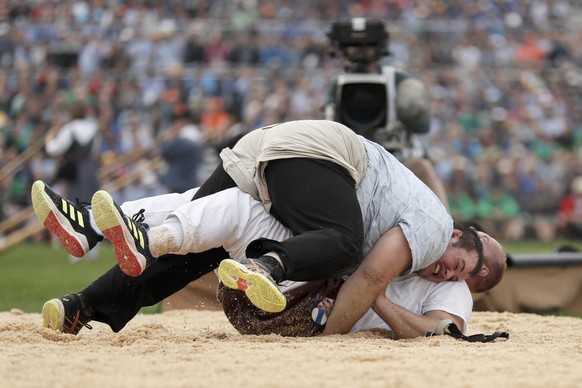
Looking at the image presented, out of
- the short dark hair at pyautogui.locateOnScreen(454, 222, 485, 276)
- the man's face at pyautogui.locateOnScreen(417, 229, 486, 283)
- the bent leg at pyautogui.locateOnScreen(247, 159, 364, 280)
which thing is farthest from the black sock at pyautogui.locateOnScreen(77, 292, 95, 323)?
the short dark hair at pyautogui.locateOnScreen(454, 222, 485, 276)

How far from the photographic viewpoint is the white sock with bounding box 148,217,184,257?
467 centimetres

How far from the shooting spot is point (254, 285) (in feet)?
14.1

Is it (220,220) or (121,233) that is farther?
(220,220)

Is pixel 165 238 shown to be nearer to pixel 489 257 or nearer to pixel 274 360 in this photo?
pixel 274 360

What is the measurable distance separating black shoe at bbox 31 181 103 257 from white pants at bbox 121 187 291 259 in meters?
0.25

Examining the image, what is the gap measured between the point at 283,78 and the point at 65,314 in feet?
46.5

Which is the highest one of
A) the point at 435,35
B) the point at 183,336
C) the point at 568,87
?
the point at 183,336

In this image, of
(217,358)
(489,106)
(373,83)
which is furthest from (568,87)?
(217,358)

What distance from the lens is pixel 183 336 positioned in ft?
17.2

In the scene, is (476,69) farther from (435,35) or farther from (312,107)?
(312,107)

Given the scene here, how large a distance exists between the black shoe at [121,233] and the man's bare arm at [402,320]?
4.06 ft

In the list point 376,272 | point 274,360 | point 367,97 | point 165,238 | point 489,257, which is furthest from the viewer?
point 367,97

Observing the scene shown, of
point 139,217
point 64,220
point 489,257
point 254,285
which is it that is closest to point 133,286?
point 139,217

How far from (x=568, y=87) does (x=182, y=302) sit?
15.4m
